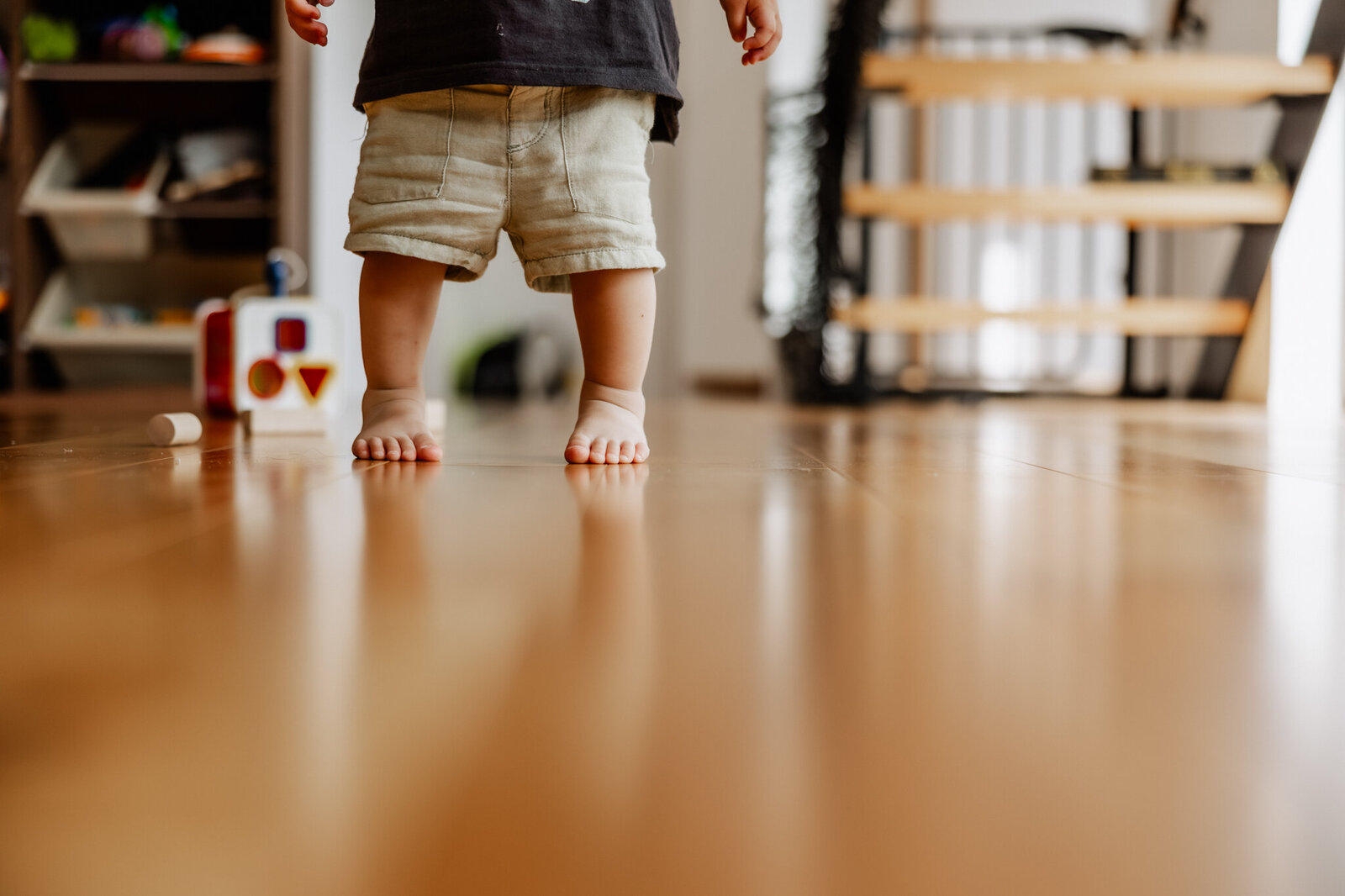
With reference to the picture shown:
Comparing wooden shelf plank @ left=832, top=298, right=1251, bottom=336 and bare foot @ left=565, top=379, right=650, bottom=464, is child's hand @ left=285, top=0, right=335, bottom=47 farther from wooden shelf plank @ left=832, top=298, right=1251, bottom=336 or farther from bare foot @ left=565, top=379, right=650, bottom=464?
wooden shelf plank @ left=832, top=298, right=1251, bottom=336

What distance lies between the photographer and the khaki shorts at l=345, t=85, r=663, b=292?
103 cm

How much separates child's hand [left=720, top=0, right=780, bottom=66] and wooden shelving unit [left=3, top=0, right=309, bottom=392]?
1.83m

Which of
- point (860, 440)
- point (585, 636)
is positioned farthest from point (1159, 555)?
point (860, 440)

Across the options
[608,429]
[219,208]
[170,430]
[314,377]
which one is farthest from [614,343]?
[219,208]

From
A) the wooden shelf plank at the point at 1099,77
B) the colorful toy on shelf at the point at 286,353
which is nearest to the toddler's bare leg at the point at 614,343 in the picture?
the colorful toy on shelf at the point at 286,353

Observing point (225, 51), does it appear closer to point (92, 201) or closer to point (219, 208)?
point (219, 208)

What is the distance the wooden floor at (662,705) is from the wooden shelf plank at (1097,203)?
1.86 metres

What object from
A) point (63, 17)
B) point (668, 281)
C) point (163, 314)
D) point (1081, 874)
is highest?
point (63, 17)

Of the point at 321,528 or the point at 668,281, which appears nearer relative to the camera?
the point at 321,528

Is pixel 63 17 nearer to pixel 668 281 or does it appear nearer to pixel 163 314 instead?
pixel 163 314

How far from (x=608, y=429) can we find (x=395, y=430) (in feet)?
0.61

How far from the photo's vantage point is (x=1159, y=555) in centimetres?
51

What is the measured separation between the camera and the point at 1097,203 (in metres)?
2.42

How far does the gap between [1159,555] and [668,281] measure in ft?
13.7
